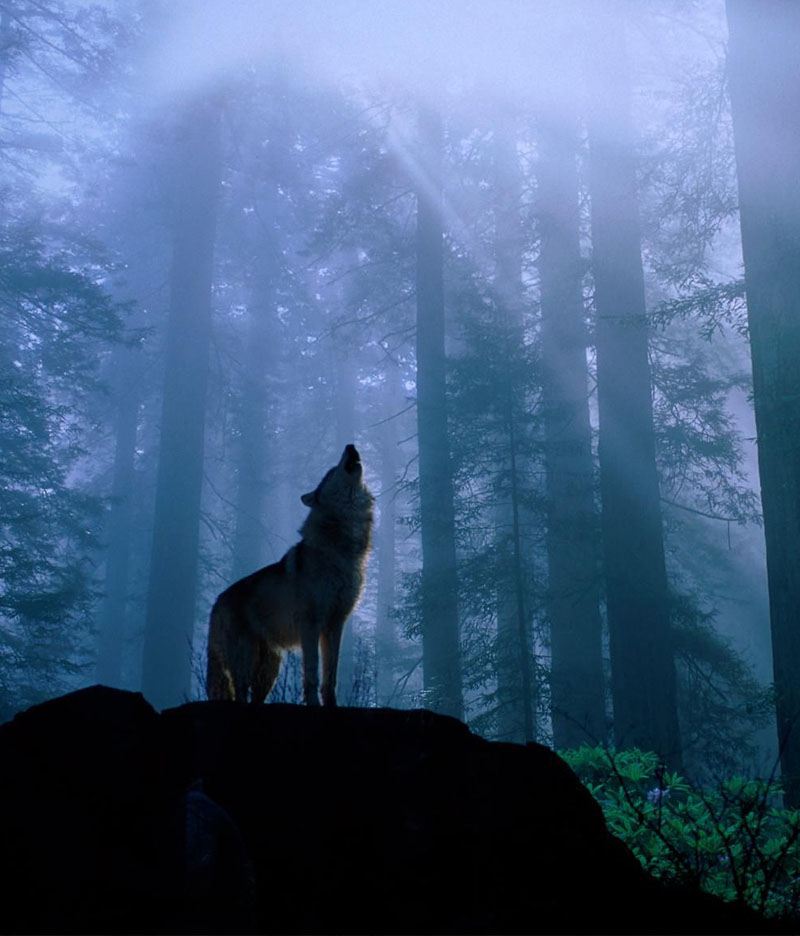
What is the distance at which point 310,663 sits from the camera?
5.84 metres

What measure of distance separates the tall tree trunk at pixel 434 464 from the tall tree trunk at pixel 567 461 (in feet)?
7.10

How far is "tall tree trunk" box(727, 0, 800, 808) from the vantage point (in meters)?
8.35

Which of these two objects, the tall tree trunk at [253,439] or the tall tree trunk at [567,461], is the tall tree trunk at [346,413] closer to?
the tall tree trunk at [253,439]

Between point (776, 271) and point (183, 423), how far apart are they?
15.0 m

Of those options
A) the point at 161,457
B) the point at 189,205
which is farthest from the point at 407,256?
the point at 161,457

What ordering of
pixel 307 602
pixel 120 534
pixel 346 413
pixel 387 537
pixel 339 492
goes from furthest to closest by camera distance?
pixel 387 537, pixel 120 534, pixel 346 413, pixel 339 492, pixel 307 602

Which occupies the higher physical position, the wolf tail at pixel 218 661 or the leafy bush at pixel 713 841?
the wolf tail at pixel 218 661

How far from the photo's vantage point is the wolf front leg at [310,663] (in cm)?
585

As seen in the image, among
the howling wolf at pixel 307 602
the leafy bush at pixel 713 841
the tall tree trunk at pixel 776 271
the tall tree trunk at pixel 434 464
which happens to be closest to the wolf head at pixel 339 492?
the howling wolf at pixel 307 602

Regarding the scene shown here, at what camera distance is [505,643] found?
17.6 metres

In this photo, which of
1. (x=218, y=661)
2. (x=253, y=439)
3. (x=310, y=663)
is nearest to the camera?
(x=310, y=663)

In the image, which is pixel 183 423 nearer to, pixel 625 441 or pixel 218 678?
pixel 625 441

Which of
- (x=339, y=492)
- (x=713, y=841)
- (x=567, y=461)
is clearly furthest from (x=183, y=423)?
(x=713, y=841)

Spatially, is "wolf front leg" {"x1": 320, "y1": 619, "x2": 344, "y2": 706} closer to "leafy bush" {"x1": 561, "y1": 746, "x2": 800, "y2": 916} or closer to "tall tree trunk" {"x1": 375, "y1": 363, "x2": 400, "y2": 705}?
"leafy bush" {"x1": 561, "y1": 746, "x2": 800, "y2": 916}
